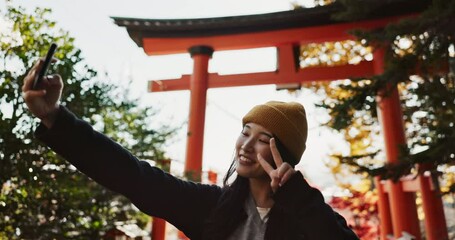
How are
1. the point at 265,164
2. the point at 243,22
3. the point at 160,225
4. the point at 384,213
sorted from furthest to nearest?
the point at 384,213, the point at 243,22, the point at 160,225, the point at 265,164

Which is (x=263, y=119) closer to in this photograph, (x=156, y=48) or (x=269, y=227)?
(x=269, y=227)

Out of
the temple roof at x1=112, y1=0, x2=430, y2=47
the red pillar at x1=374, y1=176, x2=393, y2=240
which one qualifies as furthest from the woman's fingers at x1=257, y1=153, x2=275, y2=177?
the red pillar at x1=374, y1=176, x2=393, y2=240

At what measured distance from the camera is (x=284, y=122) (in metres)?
1.26

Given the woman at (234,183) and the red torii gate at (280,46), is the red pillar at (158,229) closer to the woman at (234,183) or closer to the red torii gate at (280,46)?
the red torii gate at (280,46)

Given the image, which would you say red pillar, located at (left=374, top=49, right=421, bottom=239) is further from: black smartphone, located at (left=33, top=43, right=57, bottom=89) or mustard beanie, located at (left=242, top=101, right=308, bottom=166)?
black smartphone, located at (left=33, top=43, right=57, bottom=89)

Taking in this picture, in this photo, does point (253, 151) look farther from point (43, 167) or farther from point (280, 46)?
point (280, 46)

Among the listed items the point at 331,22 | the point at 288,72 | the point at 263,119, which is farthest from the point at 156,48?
the point at 263,119

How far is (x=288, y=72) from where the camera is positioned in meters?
7.58

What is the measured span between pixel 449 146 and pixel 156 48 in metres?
6.27

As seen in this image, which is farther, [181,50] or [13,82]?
[181,50]

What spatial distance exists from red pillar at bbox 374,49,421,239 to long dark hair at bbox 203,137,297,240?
4.69 m

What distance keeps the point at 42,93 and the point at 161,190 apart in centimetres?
47

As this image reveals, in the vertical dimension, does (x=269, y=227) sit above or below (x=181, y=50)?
below

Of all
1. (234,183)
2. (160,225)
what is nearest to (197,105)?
(160,225)
